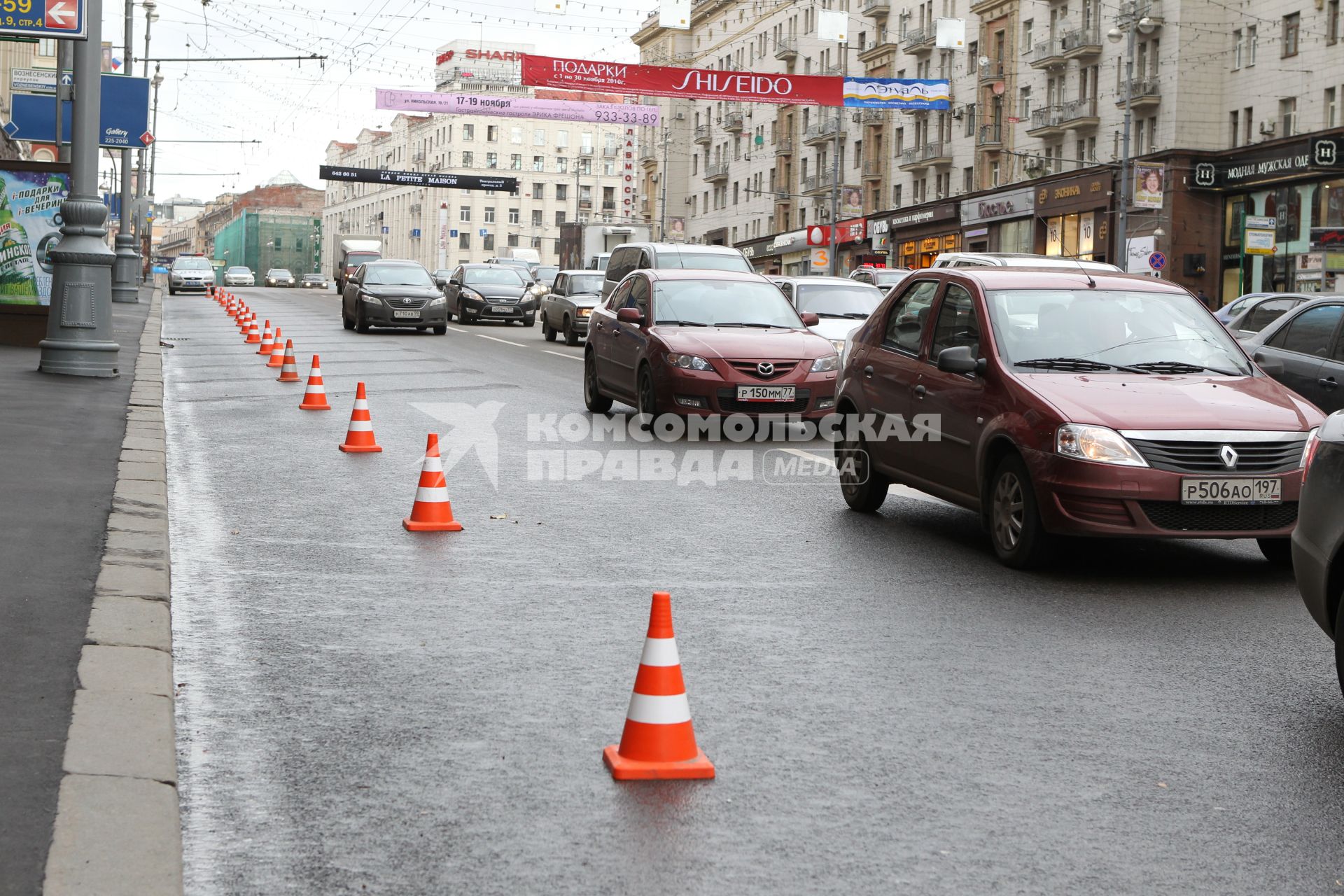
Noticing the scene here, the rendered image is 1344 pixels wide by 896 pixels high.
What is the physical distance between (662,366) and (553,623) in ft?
27.0

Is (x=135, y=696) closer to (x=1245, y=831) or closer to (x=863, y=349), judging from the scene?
(x=1245, y=831)

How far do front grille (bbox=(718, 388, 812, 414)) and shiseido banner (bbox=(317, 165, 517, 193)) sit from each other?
69238mm

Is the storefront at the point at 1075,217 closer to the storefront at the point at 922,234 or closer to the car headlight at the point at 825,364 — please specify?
the storefront at the point at 922,234

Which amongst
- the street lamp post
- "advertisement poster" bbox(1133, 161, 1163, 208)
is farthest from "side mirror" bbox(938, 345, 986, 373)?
the street lamp post

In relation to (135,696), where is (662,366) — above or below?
above

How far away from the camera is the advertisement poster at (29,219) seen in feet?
63.9

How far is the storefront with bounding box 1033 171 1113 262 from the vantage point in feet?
165

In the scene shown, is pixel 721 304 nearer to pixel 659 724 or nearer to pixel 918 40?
pixel 659 724

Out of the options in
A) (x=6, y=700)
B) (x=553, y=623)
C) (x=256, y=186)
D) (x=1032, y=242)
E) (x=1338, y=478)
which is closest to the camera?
(x=6, y=700)

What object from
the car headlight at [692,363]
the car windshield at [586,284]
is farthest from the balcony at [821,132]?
the car headlight at [692,363]

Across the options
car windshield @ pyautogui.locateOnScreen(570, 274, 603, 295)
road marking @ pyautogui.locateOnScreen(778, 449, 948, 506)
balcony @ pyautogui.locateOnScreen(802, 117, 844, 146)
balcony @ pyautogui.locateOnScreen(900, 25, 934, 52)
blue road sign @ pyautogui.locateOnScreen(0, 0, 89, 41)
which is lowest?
road marking @ pyautogui.locateOnScreen(778, 449, 948, 506)

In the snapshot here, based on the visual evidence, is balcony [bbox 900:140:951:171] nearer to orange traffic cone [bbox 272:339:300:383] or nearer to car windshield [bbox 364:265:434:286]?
car windshield [bbox 364:265:434:286]

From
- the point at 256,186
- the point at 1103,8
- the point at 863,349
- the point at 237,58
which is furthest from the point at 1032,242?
the point at 256,186

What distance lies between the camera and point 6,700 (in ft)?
15.9
